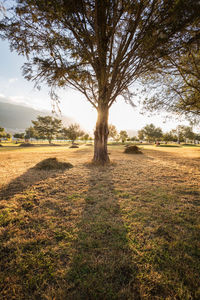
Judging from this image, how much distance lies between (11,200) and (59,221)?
2.04m

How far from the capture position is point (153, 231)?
8.14 ft

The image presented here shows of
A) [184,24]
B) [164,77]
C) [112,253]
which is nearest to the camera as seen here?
[112,253]

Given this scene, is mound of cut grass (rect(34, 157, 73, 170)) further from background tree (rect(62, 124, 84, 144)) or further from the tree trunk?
background tree (rect(62, 124, 84, 144))

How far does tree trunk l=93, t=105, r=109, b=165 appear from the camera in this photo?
8648mm

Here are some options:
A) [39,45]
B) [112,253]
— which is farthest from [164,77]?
[112,253]

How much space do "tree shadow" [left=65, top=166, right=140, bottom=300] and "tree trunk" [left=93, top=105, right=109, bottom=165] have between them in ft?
20.6

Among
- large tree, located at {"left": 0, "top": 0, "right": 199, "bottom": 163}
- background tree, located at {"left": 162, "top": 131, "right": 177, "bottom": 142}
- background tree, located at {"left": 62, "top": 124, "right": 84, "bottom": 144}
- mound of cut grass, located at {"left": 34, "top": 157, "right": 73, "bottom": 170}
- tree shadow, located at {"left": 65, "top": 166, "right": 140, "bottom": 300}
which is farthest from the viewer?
background tree, located at {"left": 162, "top": 131, "right": 177, "bottom": 142}

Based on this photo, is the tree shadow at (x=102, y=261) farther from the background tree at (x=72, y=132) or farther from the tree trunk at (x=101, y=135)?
the background tree at (x=72, y=132)

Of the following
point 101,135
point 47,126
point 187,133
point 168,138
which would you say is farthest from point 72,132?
point 187,133

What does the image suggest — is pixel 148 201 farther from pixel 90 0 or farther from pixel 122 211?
pixel 90 0

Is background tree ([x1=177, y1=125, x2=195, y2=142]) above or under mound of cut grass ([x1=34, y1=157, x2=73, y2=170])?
above

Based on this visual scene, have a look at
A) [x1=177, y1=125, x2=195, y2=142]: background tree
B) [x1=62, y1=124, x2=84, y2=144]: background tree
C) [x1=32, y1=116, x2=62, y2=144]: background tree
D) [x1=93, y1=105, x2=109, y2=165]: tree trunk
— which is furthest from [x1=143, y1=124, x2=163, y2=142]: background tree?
[x1=93, y1=105, x2=109, y2=165]: tree trunk

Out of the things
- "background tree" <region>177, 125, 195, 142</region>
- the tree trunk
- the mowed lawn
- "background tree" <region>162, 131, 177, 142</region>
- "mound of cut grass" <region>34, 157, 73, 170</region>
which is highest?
"background tree" <region>177, 125, 195, 142</region>

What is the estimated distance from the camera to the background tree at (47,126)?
207 feet
